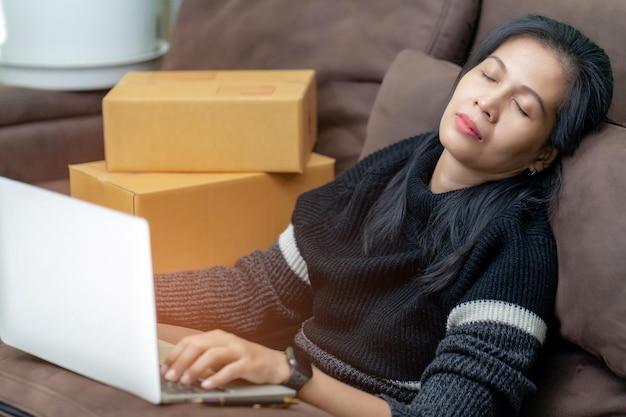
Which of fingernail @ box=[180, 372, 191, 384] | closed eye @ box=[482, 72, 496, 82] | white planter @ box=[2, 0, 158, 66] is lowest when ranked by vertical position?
fingernail @ box=[180, 372, 191, 384]

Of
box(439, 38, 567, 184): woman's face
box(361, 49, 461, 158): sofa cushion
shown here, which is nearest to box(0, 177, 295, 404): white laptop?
box(439, 38, 567, 184): woman's face

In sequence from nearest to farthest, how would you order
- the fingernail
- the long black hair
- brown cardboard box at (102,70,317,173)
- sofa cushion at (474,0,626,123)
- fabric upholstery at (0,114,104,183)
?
the fingernail → the long black hair → sofa cushion at (474,0,626,123) → brown cardboard box at (102,70,317,173) → fabric upholstery at (0,114,104,183)

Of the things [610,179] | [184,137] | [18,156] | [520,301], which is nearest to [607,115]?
[610,179]

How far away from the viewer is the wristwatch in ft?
3.42

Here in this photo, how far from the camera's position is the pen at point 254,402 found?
96cm

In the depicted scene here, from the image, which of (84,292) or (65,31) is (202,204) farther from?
(84,292)

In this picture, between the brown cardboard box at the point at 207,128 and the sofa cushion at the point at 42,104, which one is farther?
the sofa cushion at the point at 42,104

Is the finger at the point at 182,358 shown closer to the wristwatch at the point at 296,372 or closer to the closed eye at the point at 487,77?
the wristwatch at the point at 296,372

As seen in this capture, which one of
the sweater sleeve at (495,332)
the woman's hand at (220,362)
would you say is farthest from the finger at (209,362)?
the sweater sleeve at (495,332)

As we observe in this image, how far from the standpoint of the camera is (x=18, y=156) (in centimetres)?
179

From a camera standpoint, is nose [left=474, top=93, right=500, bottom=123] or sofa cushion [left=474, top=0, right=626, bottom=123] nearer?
nose [left=474, top=93, right=500, bottom=123]

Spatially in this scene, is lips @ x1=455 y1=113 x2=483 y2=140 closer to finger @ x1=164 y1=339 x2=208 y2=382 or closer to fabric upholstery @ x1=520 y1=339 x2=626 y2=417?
fabric upholstery @ x1=520 y1=339 x2=626 y2=417

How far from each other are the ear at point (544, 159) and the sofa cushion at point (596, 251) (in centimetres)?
7

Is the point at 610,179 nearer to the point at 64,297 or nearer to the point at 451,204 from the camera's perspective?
the point at 451,204
